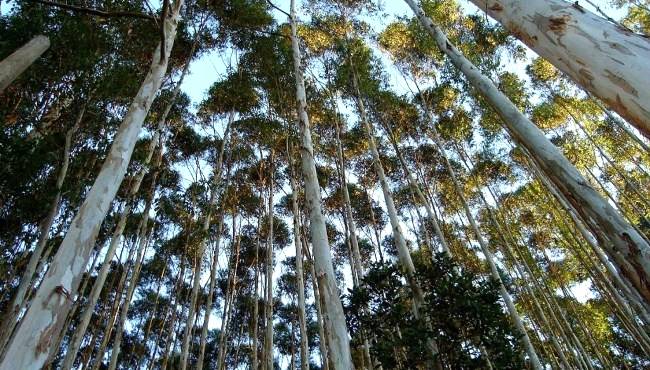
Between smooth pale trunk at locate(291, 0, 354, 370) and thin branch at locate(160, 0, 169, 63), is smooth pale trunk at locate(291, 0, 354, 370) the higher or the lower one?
the lower one

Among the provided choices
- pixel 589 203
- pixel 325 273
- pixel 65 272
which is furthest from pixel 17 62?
pixel 589 203

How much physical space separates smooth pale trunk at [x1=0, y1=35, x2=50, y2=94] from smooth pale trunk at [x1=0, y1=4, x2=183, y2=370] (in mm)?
877

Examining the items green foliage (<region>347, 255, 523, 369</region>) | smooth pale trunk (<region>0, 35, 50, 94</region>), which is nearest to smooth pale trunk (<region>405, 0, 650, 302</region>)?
green foliage (<region>347, 255, 523, 369</region>)

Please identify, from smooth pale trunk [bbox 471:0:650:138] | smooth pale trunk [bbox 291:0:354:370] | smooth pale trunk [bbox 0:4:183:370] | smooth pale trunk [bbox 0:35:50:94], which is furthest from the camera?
smooth pale trunk [bbox 291:0:354:370]

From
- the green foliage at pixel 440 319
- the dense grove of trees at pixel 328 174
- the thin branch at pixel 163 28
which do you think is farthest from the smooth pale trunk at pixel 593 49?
the green foliage at pixel 440 319

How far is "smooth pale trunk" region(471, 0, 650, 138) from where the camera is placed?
0.93 meters

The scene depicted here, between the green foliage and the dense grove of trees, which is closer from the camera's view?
the dense grove of trees

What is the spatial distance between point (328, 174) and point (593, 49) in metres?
13.2

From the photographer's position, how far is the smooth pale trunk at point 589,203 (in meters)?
1.31

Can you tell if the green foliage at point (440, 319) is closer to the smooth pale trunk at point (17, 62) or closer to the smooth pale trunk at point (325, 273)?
the smooth pale trunk at point (325, 273)

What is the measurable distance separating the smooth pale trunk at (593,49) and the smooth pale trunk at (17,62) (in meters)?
3.40

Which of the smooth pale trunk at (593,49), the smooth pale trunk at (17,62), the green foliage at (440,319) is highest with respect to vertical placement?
the smooth pale trunk at (17,62)

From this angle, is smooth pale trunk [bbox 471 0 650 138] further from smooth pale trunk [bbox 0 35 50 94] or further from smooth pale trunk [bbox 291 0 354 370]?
smooth pale trunk [bbox 0 35 50 94]

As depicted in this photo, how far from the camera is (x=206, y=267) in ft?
53.2
